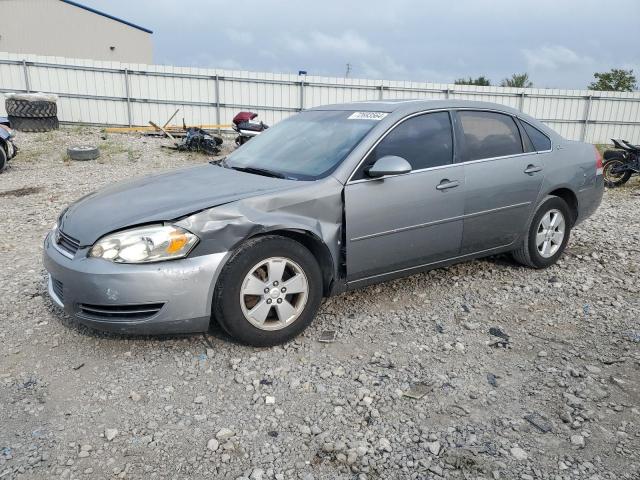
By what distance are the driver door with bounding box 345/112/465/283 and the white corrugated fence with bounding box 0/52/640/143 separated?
14.7 meters

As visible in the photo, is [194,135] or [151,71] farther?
[151,71]

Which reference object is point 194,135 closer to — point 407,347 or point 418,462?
point 407,347

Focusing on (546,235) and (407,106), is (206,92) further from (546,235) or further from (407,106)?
(546,235)

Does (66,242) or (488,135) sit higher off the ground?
(488,135)

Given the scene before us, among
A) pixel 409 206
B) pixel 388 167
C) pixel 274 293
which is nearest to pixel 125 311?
pixel 274 293

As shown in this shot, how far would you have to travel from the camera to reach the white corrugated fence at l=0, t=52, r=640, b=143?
16672 millimetres

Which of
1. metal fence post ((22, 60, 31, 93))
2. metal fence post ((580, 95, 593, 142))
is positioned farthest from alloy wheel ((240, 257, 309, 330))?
metal fence post ((580, 95, 593, 142))

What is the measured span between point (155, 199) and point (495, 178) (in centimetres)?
270

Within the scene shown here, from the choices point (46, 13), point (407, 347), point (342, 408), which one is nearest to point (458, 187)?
point (407, 347)

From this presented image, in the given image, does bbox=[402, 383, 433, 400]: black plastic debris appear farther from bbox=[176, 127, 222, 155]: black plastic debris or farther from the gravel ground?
bbox=[176, 127, 222, 155]: black plastic debris

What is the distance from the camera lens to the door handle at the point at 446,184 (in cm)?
386

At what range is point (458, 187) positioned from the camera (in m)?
3.96

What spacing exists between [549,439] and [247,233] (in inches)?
77.8

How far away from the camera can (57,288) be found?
3217 mm
